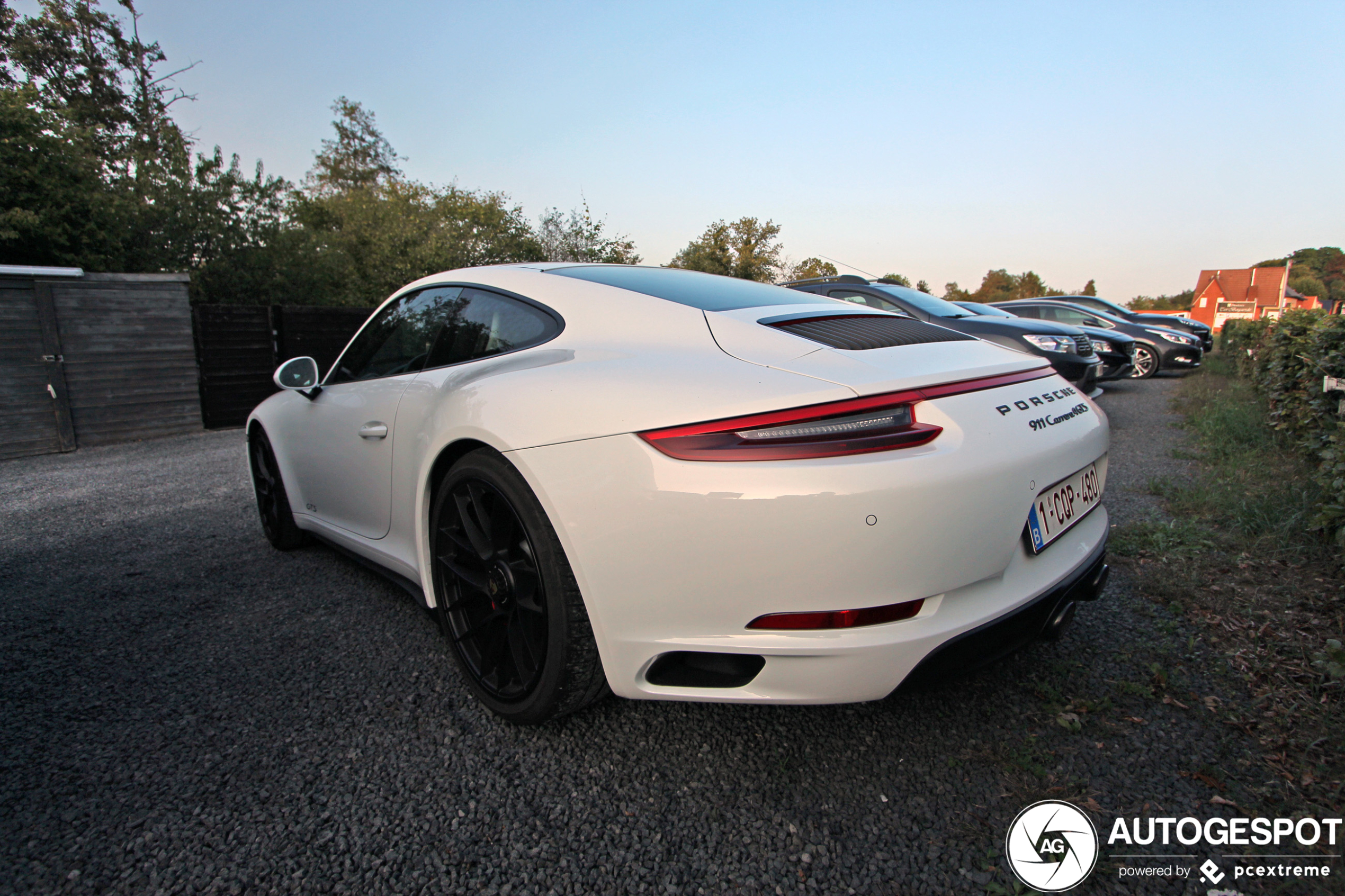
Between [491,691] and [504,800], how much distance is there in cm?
37

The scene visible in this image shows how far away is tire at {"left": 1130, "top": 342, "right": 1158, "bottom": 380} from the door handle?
13.2 metres

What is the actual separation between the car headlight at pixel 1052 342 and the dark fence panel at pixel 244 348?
28.9 feet

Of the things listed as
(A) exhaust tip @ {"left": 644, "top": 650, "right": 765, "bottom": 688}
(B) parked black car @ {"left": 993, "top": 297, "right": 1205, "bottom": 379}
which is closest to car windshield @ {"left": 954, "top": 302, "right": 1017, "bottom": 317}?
(B) parked black car @ {"left": 993, "top": 297, "right": 1205, "bottom": 379}

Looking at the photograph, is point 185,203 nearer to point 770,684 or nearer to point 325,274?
point 325,274

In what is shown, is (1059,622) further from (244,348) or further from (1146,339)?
(1146,339)

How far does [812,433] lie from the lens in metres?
1.42

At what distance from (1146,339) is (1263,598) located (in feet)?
38.3

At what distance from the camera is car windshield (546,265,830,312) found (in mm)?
2033

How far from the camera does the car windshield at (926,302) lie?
23.1 feet

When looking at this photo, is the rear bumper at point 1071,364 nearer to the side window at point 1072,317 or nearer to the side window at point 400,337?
the side window at point 400,337

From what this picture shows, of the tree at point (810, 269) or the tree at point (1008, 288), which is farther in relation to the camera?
the tree at point (1008, 288)

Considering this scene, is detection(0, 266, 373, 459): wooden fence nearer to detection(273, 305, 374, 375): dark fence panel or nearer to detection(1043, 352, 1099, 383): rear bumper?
detection(273, 305, 374, 375): dark fence panel

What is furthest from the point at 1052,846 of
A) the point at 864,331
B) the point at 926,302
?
the point at 926,302

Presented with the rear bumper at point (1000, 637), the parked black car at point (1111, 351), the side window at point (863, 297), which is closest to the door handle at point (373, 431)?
the rear bumper at point (1000, 637)
